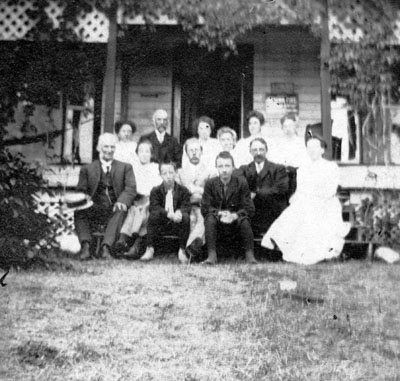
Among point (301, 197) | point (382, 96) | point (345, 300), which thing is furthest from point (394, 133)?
point (345, 300)

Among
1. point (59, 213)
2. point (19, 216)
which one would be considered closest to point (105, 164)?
point (59, 213)

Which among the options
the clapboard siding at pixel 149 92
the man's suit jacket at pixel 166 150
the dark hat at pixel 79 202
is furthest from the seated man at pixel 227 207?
the clapboard siding at pixel 149 92

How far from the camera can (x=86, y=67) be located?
1004 centimetres

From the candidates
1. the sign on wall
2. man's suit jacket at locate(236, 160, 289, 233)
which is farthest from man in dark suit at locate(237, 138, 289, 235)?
the sign on wall

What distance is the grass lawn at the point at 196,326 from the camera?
357cm

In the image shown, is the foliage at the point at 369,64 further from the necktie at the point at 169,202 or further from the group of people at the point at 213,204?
the necktie at the point at 169,202

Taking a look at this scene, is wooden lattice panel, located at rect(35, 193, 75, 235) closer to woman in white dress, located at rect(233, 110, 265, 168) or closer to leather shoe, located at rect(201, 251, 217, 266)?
leather shoe, located at rect(201, 251, 217, 266)

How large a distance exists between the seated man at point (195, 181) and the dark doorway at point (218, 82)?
338cm

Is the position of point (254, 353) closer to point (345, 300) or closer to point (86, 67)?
point (345, 300)

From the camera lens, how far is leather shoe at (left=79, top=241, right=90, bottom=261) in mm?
6871

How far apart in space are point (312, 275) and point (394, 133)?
5.33m

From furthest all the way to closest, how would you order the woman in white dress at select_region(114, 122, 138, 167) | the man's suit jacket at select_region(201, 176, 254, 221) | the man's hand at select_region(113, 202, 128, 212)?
the woman in white dress at select_region(114, 122, 138, 167), the man's hand at select_region(113, 202, 128, 212), the man's suit jacket at select_region(201, 176, 254, 221)

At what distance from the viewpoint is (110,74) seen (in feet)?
29.1

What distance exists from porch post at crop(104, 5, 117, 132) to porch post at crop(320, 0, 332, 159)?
295cm
